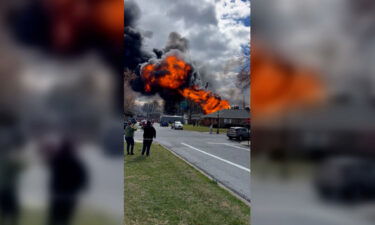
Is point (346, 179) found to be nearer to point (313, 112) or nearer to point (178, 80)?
point (313, 112)

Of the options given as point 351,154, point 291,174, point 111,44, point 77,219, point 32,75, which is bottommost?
point 77,219

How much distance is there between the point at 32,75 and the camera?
6.75 feet

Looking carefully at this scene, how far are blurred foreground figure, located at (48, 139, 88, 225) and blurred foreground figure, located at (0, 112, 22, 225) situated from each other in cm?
27

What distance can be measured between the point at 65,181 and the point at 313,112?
216 centimetres

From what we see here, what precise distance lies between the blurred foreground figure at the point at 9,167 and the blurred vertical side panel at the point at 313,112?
2028 millimetres

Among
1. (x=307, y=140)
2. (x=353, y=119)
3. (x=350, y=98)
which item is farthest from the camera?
(x=307, y=140)

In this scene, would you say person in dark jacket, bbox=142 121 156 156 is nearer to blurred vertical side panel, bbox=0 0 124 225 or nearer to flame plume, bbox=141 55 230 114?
flame plume, bbox=141 55 230 114

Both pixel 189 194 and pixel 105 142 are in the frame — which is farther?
pixel 189 194

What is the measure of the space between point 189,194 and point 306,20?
17.0ft

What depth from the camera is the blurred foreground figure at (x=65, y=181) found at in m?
1.96

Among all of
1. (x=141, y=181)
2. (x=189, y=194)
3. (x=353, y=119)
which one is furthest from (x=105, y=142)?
(x=141, y=181)

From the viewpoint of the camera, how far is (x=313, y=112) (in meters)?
2.11

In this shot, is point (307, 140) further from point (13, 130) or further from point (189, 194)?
point (189, 194)

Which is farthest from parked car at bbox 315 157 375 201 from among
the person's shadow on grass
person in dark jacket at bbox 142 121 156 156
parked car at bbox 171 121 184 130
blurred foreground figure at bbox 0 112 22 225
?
parked car at bbox 171 121 184 130
